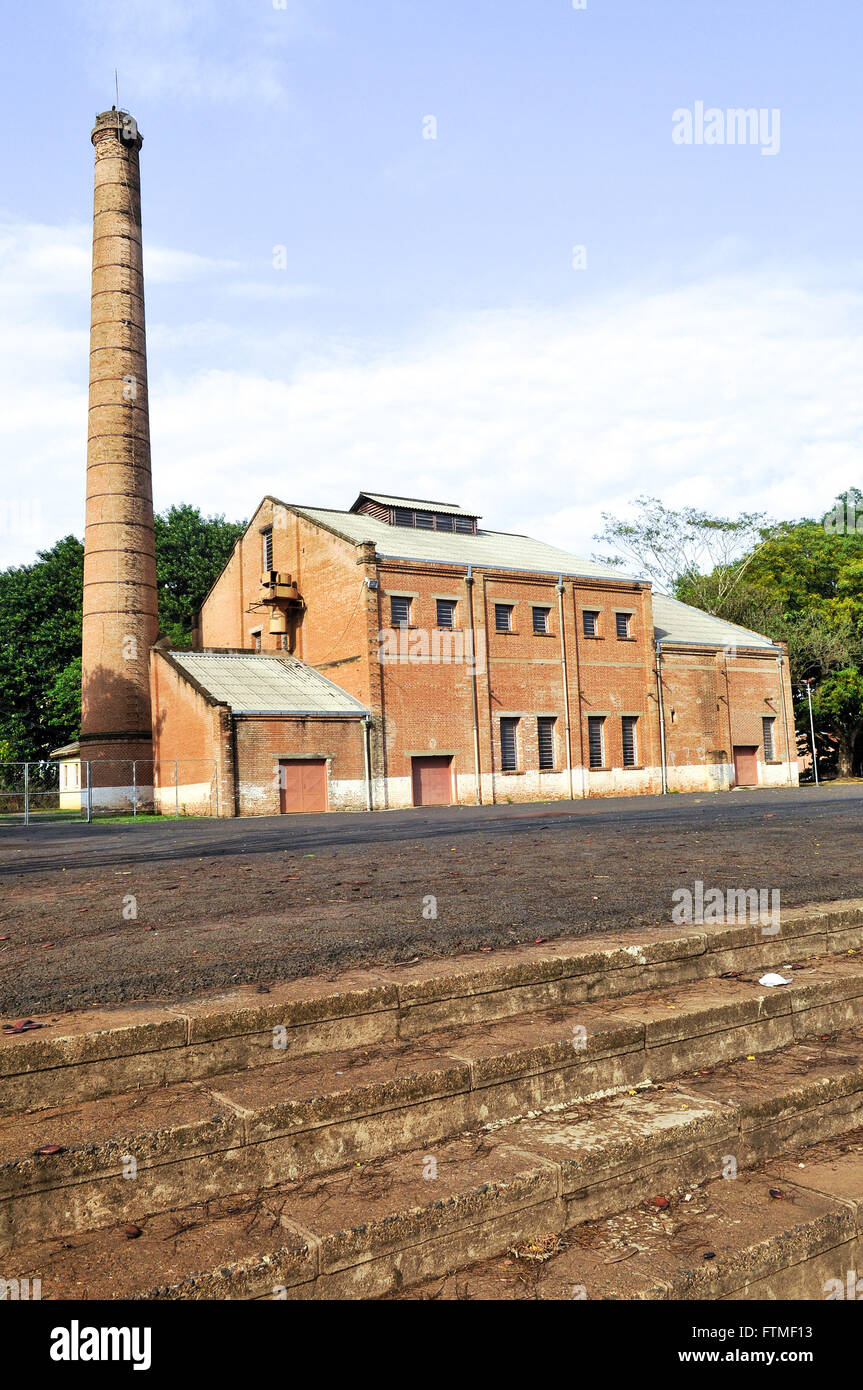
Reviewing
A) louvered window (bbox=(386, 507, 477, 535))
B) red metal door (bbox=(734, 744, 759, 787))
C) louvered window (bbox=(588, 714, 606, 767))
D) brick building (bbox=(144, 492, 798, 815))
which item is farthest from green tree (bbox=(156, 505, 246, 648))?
red metal door (bbox=(734, 744, 759, 787))

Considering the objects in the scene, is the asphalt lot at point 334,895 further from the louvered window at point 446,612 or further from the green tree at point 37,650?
the green tree at point 37,650

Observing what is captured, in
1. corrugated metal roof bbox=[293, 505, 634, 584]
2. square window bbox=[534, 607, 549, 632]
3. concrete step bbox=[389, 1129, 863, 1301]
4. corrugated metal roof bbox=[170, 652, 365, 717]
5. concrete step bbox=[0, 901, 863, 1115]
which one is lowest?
concrete step bbox=[389, 1129, 863, 1301]

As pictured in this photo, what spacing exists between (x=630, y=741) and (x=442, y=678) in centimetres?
975

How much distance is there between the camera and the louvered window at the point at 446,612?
3481 centimetres

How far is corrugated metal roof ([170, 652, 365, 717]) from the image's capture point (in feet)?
102

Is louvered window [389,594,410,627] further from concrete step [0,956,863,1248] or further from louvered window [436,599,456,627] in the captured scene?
concrete step [0,956,863,1248]

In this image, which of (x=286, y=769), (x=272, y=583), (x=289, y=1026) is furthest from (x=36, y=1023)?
(x=272, y=583)

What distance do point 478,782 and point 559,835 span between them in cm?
2027

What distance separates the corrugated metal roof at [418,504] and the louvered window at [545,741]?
34.2 ft

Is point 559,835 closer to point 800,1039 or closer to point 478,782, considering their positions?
point 800,1039

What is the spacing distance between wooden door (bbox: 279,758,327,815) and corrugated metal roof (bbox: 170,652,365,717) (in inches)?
68.9

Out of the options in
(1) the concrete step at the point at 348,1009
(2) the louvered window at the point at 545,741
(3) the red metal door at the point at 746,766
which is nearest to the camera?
(1) the concrete step at the point at 348,1009

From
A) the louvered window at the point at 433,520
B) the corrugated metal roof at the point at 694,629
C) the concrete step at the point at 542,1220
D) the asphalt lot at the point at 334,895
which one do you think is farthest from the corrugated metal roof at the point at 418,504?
the concrete step at the point at 542,1220

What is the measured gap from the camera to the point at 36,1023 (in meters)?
3.90
